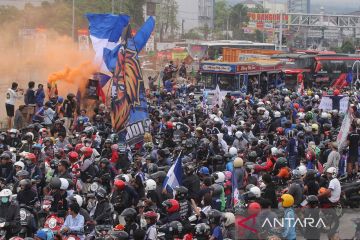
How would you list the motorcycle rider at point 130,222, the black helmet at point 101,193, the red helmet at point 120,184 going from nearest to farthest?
1. the motorcycle rider at point 130,222
2. the black helmet at point 101,193
3. the red helmet at point 120,184

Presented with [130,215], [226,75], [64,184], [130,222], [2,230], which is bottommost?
[2,230]

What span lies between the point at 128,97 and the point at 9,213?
236 inches

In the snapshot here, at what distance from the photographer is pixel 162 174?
14.1 m

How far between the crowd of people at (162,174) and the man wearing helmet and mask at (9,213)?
2 centimetres

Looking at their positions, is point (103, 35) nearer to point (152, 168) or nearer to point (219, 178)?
point (152, 168)

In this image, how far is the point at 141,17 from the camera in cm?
6869

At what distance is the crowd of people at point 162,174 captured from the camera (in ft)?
38.9

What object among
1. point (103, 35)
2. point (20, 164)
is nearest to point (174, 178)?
point (20, 164)

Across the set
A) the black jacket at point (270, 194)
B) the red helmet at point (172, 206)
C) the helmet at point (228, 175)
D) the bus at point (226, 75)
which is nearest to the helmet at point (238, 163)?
the helmet at point (228, 175)

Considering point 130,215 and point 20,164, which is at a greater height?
point 20,164

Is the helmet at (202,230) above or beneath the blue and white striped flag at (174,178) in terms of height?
beneath

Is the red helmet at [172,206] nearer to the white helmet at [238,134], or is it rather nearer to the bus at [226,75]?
the white helmet at [238,134]

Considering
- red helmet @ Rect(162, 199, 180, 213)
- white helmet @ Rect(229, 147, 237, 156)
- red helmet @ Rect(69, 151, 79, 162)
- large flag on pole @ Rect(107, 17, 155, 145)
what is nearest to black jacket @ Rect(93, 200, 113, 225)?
red helmet @ Rect(162, 199, 180, 213)

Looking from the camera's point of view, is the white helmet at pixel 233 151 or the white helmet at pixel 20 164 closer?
the white helmet at pixel 20 164
